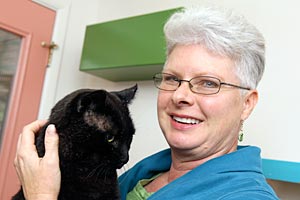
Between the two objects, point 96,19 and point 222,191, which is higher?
point 96,19

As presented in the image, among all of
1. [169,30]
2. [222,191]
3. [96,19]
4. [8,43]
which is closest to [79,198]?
[222,191]

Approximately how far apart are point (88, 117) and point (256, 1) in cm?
104

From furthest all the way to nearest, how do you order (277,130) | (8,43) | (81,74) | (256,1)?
1. (81,74)
2. (8,43)
3. (256,1)
4. (277,130)

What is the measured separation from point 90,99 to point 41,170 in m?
0.21

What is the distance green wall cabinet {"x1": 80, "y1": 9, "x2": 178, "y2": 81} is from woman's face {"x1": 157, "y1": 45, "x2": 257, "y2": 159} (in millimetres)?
574

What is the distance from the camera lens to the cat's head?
934 millimetres

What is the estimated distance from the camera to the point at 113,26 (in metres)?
1.80

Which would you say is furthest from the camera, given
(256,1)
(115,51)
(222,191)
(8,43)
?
(8,43)

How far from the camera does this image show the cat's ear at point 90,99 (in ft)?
2.96

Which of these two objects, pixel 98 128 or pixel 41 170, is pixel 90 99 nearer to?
pixel 98 128

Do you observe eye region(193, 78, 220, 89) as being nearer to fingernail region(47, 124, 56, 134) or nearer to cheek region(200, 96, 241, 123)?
cheek region(200, 96, 241, 123)

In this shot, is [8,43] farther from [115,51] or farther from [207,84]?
[207,84]

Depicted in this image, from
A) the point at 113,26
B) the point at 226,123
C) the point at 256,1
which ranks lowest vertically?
the point at 226,123

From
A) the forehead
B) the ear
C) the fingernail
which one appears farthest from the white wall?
the fingernail
